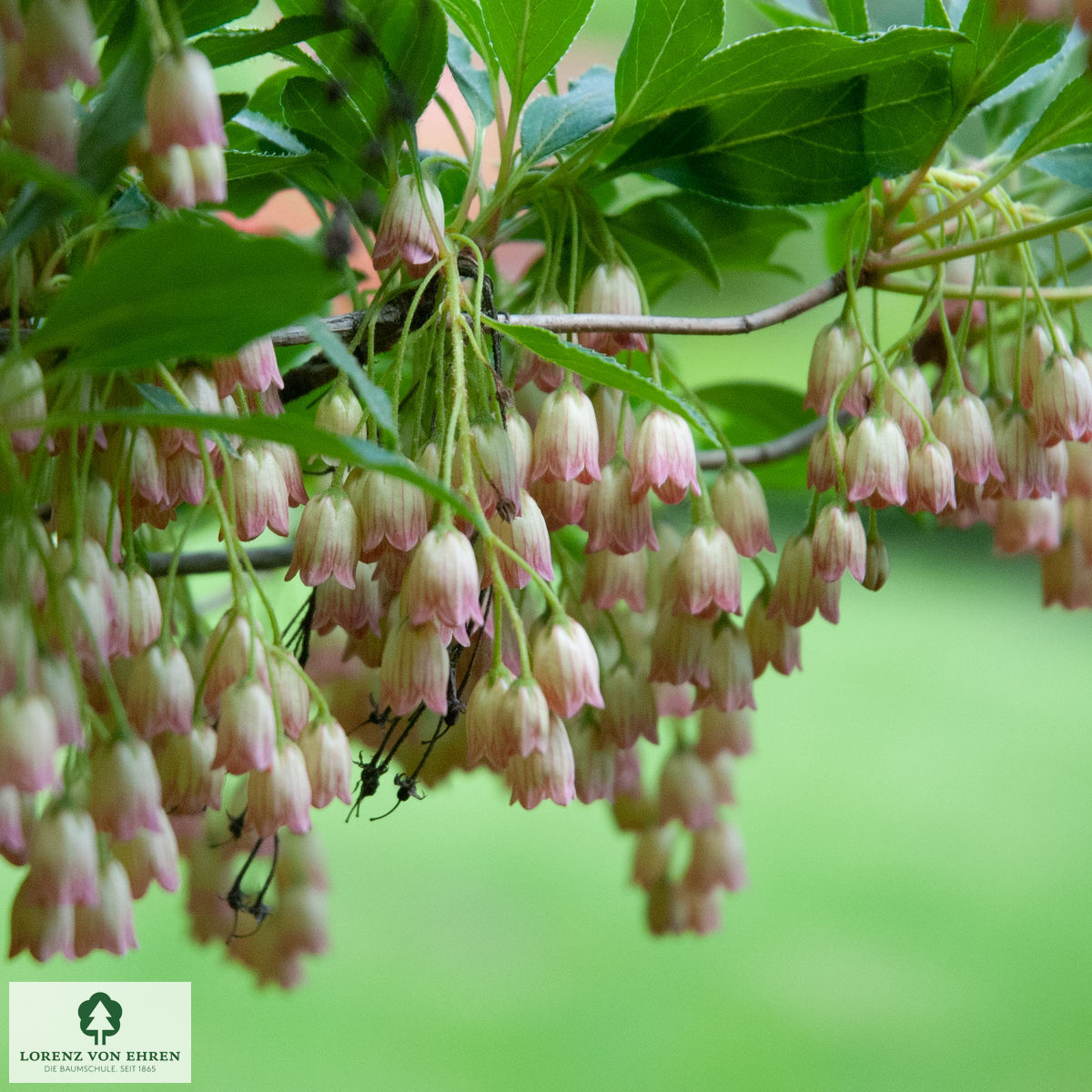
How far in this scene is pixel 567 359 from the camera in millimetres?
297

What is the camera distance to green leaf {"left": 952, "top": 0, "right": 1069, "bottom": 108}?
0.34 metres

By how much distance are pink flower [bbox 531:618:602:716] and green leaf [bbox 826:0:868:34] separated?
0.21 meters

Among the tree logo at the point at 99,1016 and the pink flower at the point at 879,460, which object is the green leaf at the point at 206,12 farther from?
the tree logo at the point at 99,1016

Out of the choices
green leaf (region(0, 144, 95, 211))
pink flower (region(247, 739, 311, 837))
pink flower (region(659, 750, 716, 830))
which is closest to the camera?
green leaf (region(0, 144, 95, 211))

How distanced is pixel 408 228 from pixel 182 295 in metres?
0.10

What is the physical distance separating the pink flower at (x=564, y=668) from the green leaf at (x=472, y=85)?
0.62 ft

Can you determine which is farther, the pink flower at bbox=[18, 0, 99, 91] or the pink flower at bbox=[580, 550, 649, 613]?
the pink flower at bbox=[580, 550, 649, 613]

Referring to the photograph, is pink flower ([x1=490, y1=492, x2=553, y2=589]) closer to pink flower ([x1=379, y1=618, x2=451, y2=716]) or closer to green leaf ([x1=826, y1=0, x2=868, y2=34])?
pink flower ([x1=379, y1=618, x2=451, y2=716])

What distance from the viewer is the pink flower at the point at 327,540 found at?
0.97ft

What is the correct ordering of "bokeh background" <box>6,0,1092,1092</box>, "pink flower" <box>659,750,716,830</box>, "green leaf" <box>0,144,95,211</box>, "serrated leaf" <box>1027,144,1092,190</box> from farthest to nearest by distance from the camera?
1. "bokeh background" <box>6,0,1092,1092</box>
2. "pink flower" <box>659,750,716,830</box>
3. "serrated leaf" <box>1027,144,1092,190</box>
4. "green leaf" <box>0,144,95,211</box>

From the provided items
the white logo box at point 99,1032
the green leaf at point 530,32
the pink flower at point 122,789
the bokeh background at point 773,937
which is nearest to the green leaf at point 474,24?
the green leaf at point 530,32

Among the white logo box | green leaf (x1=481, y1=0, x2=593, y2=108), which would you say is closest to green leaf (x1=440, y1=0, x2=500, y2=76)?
green leaf (x1=481, y1=0, x2=593, y2=108)

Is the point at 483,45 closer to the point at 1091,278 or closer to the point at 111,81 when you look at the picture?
the point at 111,81

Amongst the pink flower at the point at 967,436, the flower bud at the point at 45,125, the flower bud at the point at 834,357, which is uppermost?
the flower bud at the point at 834,357
